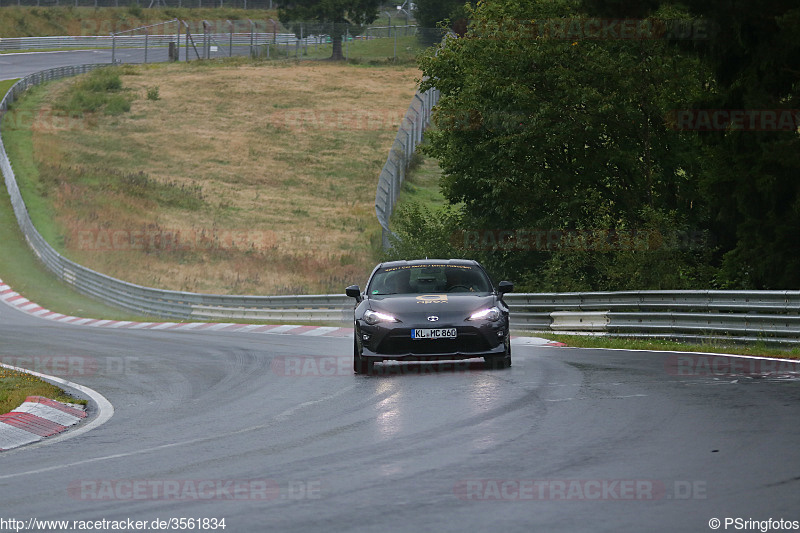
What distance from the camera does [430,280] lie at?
16.5 m

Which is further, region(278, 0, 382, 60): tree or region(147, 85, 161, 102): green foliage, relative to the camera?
region(278, 0, 382, 60): tree

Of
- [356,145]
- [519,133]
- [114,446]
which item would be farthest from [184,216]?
[114,446]

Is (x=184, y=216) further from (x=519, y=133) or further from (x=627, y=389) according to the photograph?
(x=627, y=389)

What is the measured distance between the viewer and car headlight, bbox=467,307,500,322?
49.2ft

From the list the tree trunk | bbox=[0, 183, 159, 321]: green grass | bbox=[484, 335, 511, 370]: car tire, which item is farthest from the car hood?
the tree trunk

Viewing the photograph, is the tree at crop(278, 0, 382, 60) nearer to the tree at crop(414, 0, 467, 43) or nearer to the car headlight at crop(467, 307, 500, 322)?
the tree at crop(414, 0, 467, 43)

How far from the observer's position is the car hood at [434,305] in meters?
15.0

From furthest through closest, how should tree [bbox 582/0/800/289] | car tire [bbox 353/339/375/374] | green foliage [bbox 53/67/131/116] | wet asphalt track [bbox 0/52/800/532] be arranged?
green foliage [bbox 53/67/131/116] < tree [bbox 582/0/800/289] < car tire [bbox 353/339/375/374] < wet asphalt track [bbox 0/52/800/532]

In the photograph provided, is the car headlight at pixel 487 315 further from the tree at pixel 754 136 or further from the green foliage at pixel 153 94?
the green foliage at pixel 153 94

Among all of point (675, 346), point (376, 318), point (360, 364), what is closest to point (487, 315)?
point (376, 318)

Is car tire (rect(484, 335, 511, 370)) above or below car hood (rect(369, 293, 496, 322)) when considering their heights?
below

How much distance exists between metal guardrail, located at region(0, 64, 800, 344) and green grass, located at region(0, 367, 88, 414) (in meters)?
9.65

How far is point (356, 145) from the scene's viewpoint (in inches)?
2881

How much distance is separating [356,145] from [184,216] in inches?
766
